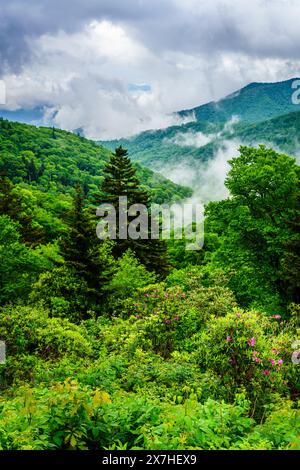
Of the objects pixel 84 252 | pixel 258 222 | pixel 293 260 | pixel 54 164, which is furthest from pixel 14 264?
pixel 54 164

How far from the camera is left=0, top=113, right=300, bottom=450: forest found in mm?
5141

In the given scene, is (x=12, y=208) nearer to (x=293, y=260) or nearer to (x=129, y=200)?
(x=129, y=200)

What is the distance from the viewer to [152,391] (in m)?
8.37

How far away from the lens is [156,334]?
13.2m

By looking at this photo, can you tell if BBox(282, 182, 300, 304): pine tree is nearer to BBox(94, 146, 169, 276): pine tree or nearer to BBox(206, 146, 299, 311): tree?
BBox(206, 146, 299, 311): tree

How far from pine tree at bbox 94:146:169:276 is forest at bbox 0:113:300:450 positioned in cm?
12

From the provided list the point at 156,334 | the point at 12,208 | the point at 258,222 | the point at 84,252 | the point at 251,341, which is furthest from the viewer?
the point at 12,208

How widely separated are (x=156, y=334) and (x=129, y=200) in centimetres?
2051

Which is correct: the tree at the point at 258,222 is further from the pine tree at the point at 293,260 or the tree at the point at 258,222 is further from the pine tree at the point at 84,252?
the pine tree at the point at 84,252

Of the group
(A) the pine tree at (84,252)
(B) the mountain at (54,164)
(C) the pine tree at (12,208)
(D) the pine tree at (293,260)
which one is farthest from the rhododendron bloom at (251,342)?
(B) the mountain at (54,164)

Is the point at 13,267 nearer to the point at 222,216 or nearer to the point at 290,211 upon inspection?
the point at 222,216

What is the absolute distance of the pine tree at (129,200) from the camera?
103ft

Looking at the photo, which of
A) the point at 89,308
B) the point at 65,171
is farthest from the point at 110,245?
the point at 65,171

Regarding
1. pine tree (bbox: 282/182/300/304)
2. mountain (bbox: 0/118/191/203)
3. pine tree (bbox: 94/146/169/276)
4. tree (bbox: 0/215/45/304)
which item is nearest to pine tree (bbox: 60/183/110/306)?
tree (bbox: 0/215/45/304)
